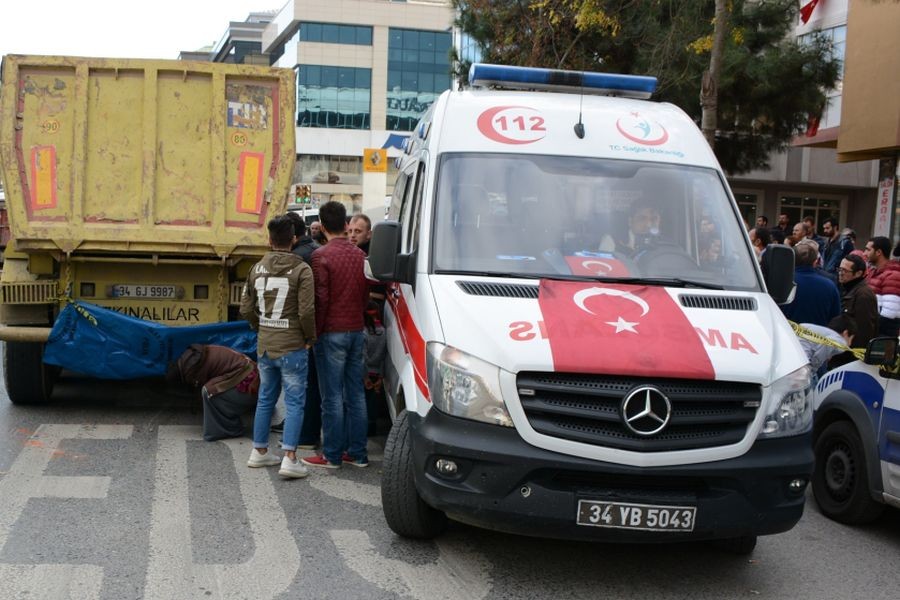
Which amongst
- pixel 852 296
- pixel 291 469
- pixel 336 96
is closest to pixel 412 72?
pixel 336 96

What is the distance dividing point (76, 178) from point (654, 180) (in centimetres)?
475

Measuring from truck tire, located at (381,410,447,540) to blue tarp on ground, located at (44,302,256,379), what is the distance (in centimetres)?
345

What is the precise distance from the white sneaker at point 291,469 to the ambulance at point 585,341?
102 centimetres

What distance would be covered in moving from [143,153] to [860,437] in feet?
19.0

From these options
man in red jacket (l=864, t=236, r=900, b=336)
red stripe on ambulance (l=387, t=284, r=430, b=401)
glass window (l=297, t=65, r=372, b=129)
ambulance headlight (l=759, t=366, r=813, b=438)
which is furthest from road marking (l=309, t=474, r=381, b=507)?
glass window (l=297, t=65, r=372, b=129)

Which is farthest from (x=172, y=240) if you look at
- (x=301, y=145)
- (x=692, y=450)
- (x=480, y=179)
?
(x=301, y=145)

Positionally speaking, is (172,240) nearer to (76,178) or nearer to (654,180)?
Result: (76,178)

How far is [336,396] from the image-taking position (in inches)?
263

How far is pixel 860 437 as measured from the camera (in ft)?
19.6

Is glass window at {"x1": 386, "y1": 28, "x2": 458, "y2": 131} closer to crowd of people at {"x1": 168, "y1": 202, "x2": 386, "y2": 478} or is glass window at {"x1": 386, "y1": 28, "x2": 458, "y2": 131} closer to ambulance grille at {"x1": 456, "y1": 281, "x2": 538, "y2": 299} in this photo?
crowd of people at {"x1": 168, "y1": 202, "x2": 386, "y2": 478}

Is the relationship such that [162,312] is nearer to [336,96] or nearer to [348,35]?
[336,96]

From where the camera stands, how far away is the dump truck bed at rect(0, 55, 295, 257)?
7957mm

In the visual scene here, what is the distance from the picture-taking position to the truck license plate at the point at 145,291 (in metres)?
8.25

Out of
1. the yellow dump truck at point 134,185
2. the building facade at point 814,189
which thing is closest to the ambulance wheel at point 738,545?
the yellow dump truck at point 134,185
